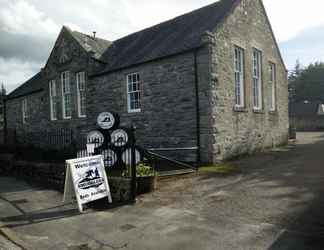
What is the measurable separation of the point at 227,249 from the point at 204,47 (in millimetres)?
9282

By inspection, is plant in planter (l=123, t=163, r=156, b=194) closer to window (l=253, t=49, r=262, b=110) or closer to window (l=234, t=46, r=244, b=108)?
window (l=234, t=46, r=244, b=108)

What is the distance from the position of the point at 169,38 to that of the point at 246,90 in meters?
4.93

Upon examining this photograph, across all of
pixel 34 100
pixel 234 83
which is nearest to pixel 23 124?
pixel 34 100

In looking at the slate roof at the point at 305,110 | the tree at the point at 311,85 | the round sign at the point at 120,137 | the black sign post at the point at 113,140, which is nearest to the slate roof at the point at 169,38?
the black sign post at the point at 113,140

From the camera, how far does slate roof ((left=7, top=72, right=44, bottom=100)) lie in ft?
79.0

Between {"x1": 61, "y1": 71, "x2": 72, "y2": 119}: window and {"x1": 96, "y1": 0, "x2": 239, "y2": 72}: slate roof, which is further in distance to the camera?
{"x1": 61, "y1": 71, "x2": 72, "y2": 119}: window

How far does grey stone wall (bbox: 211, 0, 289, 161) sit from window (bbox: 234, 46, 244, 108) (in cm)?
31

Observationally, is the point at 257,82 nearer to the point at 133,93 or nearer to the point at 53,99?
the point at 133,93

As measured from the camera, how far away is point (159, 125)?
546 inches

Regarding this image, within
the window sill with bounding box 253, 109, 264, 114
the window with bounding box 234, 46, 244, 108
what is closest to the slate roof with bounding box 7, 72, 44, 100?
the window with bounding box 234, 46, 244, 108

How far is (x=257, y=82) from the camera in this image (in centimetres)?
1627

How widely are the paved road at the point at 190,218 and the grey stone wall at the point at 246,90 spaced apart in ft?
14.3

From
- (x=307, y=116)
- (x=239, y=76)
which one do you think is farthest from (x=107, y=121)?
(x=307, y=116)

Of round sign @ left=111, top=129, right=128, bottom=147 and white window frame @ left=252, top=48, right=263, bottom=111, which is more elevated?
white window frame @ left=252, top=48, right=263, bottom=111
